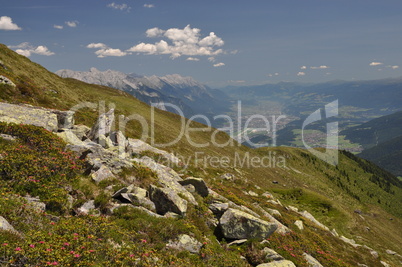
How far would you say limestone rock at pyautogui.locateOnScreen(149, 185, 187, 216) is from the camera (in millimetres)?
14711

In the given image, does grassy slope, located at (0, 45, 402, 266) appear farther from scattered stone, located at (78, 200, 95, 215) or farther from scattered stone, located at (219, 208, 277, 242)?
scattered stone, located at (78, 200, 95, 215)

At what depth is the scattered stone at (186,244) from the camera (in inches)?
464

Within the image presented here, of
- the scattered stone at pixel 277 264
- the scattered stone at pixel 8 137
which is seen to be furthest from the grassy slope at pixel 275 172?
the scattered stone at pixel 8 137

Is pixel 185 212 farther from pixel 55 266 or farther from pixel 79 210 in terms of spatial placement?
pixel 55 266

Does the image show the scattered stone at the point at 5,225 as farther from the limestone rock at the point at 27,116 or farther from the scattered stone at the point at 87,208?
the limestone rock at the point at 27,116

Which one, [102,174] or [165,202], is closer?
[165,202]

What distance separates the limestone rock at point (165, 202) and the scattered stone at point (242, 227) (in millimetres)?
3240

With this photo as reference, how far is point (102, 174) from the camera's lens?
15602 mm

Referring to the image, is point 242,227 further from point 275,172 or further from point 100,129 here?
point 275,172

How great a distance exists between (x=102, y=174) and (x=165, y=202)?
5.18 meters

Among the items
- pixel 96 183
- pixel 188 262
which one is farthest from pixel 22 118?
pixel 188 262

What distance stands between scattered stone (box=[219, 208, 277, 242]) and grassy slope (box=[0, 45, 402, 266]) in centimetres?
852

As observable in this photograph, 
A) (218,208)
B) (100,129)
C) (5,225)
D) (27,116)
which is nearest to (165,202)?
(218,208)

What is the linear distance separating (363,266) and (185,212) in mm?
25422
